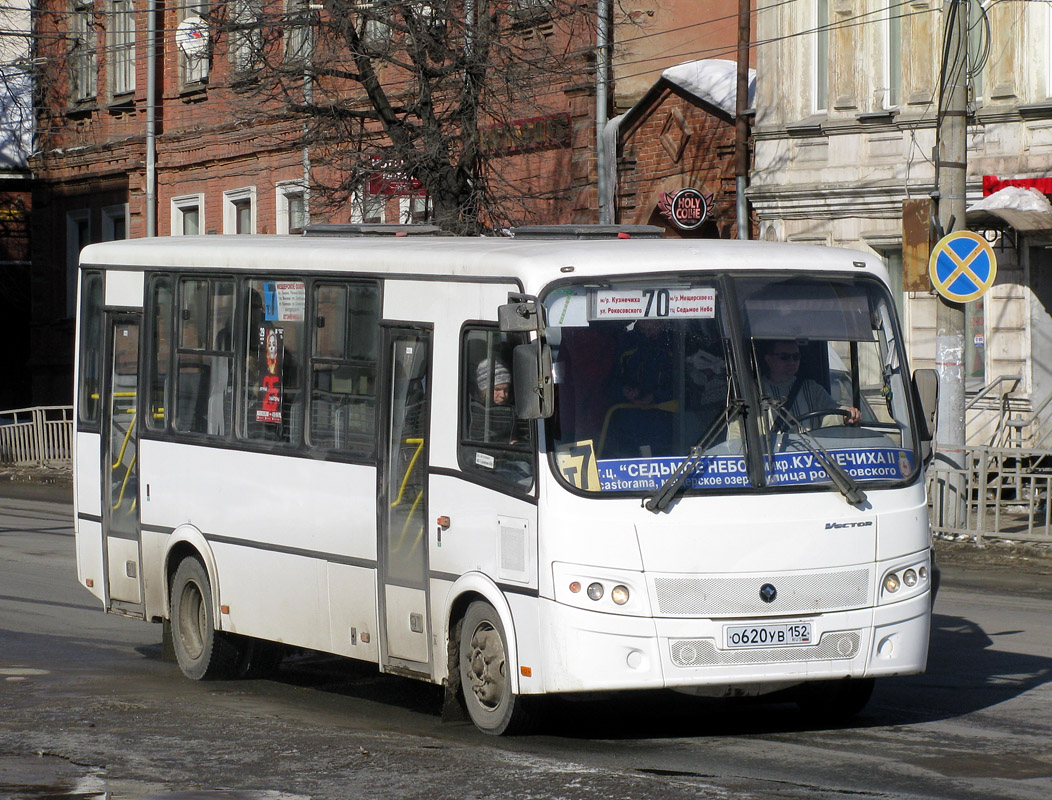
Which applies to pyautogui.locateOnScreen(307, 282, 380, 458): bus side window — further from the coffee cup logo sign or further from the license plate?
the coffee cup logo sign

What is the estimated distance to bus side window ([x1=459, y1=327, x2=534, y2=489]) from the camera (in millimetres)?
8562

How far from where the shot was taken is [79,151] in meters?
39.6

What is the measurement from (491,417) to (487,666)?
117cm

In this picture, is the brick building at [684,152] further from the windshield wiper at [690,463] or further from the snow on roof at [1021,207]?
the windshield wiper at [690,463]

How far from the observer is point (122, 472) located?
473 inches

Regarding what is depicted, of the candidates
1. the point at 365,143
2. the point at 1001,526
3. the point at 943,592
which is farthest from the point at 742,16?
the point at 943,592

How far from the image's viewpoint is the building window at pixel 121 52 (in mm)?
37594

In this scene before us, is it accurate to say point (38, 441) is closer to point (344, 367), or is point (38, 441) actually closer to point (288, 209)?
point (288, 209)

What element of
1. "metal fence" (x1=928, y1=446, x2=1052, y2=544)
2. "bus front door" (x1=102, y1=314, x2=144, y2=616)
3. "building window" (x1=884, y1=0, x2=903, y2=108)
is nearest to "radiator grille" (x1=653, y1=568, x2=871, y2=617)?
"bus front door" (x1=102, y1=314, x2=144, y2=616)

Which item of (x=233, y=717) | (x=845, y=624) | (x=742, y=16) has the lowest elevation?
(x=233, y=717)

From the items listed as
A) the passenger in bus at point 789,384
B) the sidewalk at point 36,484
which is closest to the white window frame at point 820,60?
the sidewalk at point 36,484

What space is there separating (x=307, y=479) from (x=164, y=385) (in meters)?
1.94

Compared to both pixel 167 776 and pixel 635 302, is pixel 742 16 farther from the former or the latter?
pixel 167 776

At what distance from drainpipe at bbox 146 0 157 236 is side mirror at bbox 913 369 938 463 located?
2872 cm
